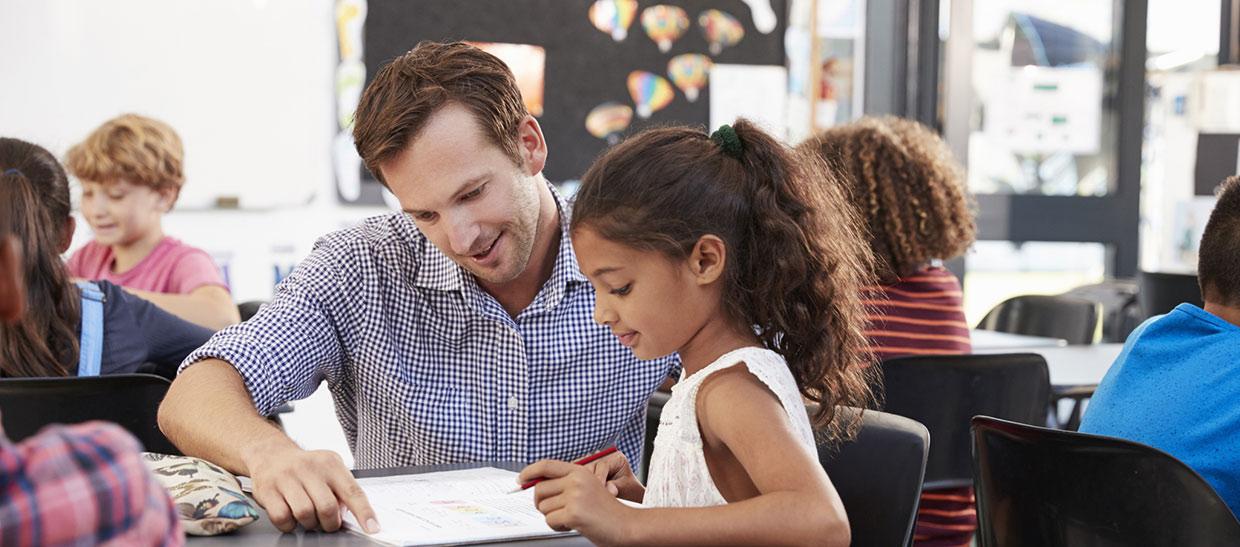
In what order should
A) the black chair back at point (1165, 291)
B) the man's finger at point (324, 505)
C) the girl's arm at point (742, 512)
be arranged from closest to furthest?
the girl's arm at point (742, 512) → the man's finger at point (324, 505) → the black chair back at point (1165, 291)

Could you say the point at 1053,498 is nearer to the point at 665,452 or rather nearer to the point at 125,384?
the point at 665,452

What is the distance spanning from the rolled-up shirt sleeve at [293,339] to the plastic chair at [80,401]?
0.80 ft

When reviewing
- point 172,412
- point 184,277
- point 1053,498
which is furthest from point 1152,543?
point 184,277

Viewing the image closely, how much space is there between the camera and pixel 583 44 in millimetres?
4773

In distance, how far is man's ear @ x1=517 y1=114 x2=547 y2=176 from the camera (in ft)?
5.63

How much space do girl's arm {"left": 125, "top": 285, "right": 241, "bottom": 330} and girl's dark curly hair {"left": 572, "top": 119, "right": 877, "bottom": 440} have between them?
186 cm

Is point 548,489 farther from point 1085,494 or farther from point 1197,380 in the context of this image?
point 1197,380

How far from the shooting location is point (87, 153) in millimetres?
3334

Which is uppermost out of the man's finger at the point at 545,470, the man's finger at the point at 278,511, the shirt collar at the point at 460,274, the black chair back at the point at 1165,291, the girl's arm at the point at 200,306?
the shirt collar at the point at 460,274

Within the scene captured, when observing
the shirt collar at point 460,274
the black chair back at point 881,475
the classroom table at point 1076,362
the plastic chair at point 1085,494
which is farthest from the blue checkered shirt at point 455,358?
the classroom table at point 1076,362

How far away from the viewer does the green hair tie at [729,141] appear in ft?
4.50

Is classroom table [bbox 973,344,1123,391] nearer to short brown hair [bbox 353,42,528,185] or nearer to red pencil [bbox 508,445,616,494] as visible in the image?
short brown hair [bbox 353,42,528,185]

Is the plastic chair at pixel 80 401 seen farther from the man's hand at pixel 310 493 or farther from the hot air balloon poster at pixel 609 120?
the hot air balloon poster at pixel 609 120

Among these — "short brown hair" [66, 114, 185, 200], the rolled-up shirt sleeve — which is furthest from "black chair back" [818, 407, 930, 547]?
"short brown hair" [66, 114, 185, 200]
